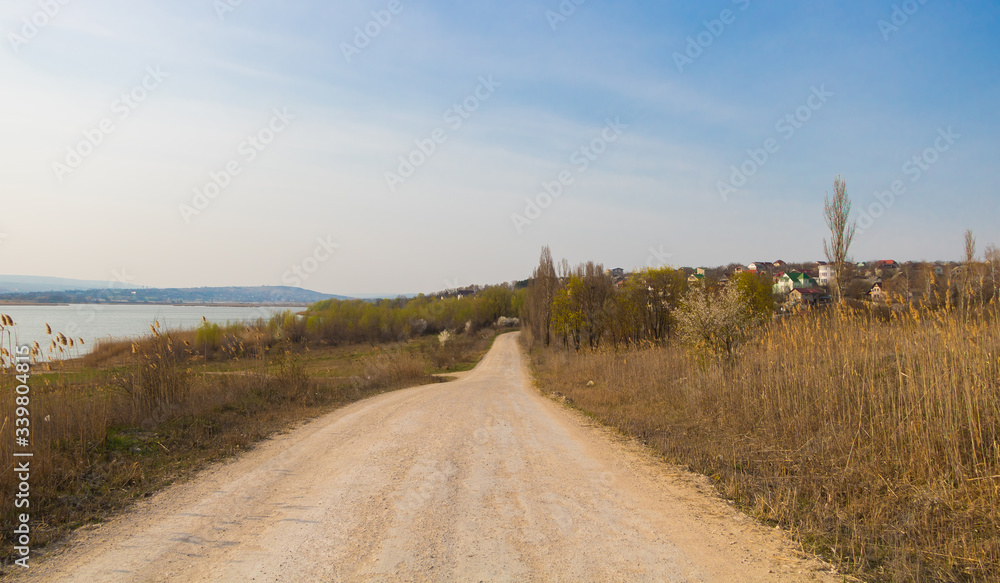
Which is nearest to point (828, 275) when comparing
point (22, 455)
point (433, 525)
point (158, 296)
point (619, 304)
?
point (619, 304)

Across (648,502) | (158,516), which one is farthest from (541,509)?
(158,516)

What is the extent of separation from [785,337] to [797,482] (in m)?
4.61

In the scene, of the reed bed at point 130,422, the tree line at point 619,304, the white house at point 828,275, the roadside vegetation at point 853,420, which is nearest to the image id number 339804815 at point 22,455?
the reed bed at point 130,422

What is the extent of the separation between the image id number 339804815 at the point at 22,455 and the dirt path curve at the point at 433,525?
41 cm

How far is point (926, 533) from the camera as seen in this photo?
4.54 metres

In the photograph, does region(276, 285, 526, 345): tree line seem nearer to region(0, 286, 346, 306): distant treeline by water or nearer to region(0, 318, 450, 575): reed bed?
region(0, 286, 346, 306): distant treeline by water

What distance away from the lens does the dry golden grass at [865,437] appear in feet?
14.5

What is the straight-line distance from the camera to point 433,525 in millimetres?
4934

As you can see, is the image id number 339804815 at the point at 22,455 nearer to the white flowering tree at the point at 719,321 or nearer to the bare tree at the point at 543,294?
the white flowering tree at the point at 719,321

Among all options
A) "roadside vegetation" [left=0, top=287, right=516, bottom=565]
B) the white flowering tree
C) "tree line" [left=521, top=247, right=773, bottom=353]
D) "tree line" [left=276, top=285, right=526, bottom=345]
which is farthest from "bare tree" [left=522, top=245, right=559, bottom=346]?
the white flowering tree

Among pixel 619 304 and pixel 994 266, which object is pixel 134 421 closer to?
pixel 994 266

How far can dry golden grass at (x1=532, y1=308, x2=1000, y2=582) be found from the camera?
443cm

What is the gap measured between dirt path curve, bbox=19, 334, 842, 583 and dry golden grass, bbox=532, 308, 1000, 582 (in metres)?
0.67

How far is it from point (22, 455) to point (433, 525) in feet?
17.3
